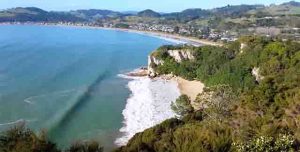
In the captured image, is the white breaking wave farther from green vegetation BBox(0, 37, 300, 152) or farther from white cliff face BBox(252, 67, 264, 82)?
white cliff face BBox(252, 67, 264, 82)

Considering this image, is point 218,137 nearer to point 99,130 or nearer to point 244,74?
point 99,130

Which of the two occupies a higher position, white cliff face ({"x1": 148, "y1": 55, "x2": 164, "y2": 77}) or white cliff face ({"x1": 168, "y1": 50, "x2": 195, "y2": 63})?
white cliff face ({"x1": 168, "y1": 50, "x2": 195, "y2": 63})

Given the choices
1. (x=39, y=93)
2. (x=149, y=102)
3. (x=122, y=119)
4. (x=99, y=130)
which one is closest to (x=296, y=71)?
(x=149, y=102)

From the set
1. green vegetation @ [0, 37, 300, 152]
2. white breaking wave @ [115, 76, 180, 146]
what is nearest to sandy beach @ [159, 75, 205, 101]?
white breaking wave @ [115, 76, 180, 146]

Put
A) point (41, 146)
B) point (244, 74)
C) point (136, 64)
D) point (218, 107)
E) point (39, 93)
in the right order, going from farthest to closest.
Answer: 1. point (136, 64)
2. point (244, 74)
3. point (39, 93)
4. point (218, 107)
5. point (41, 146)

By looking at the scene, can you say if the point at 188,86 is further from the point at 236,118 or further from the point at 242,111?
the point at 236,118

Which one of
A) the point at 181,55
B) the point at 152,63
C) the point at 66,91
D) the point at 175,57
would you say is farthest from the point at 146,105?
the point at 181,55
